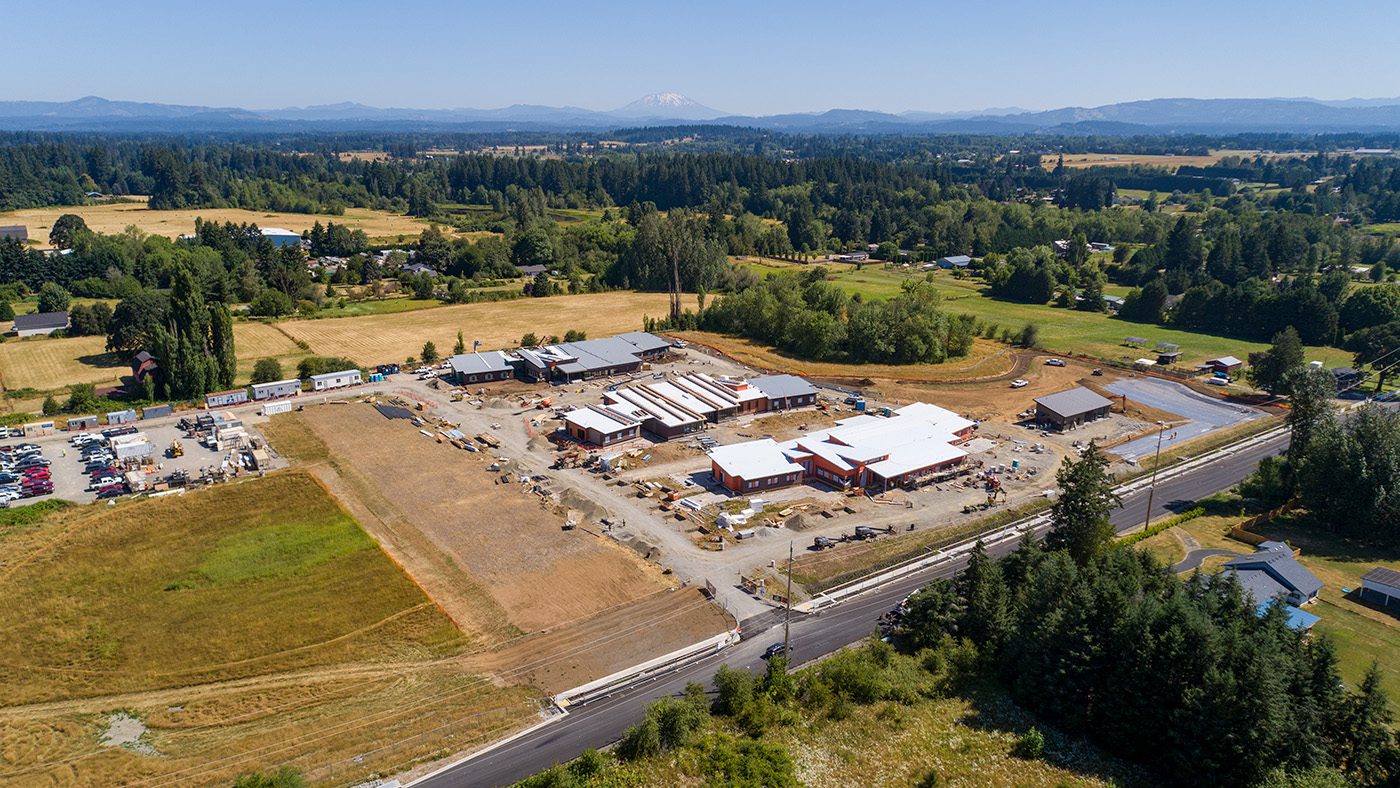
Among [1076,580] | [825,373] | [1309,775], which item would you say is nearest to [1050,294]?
[825,373]

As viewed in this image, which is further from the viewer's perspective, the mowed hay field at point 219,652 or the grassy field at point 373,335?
the grassy field at point 373,335

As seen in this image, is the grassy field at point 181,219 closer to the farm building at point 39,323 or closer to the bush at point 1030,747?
the farm building at point 39,323

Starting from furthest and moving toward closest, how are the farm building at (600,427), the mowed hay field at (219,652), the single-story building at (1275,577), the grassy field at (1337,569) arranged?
the farm building at (600,427)
the single-story building at (1275,577)
the grassy field at (1337,569)
the mowed hay field at (219,652)

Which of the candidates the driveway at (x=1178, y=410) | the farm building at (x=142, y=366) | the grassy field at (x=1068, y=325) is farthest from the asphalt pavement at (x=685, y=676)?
the farm building at (x=142, y=366)

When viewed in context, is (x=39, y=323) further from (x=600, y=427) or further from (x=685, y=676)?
(x=685, y=676)

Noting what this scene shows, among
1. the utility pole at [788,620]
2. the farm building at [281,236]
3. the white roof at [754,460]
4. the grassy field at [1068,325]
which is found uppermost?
the farm building at [281,236]

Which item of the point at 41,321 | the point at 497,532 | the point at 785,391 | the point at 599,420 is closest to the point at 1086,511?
the point at 497,532
